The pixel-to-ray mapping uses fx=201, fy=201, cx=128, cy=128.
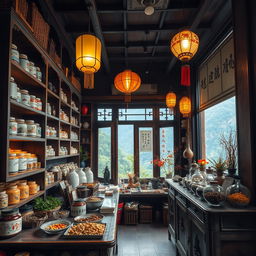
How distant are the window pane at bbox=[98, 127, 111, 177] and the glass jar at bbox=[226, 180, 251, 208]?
3.34 meters

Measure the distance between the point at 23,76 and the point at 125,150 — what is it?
331 cm

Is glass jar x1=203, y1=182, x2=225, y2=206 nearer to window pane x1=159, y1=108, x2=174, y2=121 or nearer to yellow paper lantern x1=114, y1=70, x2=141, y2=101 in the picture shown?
yellow paper lantern x1=114, y1=70, x2=141, y2=101

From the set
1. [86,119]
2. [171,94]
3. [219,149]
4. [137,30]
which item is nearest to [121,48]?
[137,30]

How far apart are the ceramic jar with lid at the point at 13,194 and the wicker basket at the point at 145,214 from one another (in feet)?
9.51

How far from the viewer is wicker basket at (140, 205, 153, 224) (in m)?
4.10

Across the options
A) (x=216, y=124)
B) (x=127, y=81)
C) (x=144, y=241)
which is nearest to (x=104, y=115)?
(x=127, y=81)

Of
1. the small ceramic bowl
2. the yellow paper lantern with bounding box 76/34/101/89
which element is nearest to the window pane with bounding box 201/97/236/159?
the yellow paper lantern with bounding box 76/34/101/89

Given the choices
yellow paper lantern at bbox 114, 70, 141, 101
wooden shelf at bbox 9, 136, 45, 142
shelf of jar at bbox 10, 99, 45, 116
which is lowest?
wooden shelf at bbox 9, 136, 45, 142

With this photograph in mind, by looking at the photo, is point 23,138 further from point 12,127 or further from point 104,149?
point 104,149

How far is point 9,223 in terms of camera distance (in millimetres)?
1468

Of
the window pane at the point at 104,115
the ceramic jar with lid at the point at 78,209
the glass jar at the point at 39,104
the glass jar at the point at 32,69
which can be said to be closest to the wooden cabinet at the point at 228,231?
the ceramic jar with lid at the point at 78,209

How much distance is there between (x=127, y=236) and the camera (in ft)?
11.4

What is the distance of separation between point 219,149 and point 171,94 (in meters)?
1.37

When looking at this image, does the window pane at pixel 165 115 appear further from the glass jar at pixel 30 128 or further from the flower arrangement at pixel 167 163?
the glass jar at pixel 30 128
